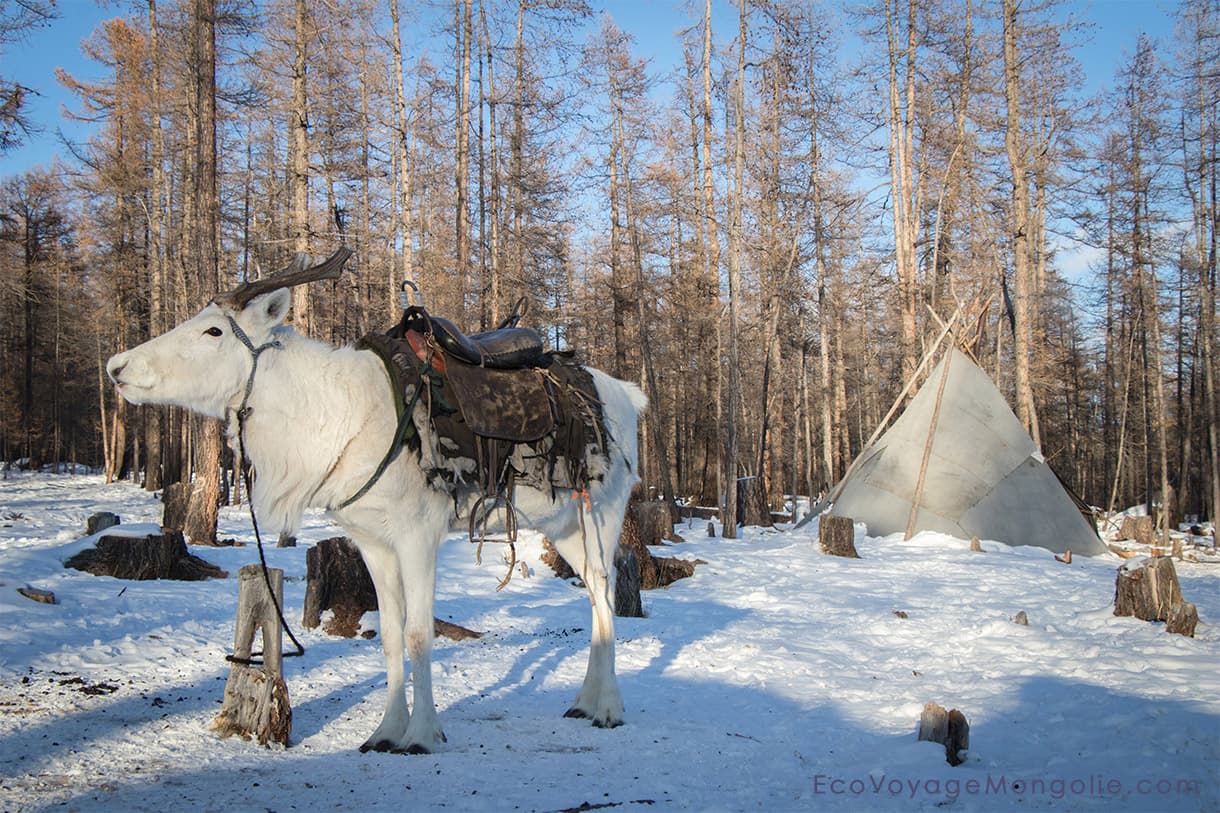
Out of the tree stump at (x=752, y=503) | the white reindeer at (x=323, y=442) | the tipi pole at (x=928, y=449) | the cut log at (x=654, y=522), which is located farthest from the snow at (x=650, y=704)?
the tree stump at (x=752, y=503)

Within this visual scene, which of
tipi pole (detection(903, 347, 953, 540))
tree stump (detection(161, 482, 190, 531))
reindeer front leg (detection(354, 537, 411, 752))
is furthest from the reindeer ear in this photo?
tipi pole (detection(903, 347, 953, 540))

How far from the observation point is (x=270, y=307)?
437cm

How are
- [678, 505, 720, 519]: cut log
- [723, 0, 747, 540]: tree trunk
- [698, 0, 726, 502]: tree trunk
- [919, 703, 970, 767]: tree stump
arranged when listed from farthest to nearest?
1. [678, 505, 720, 519]: cut log
2. [698, 0, 726, 502]: tree trunk
3. [723, 0, 747, 540]: tree trunk
4. [919, 703, 970, 767]: tree stump

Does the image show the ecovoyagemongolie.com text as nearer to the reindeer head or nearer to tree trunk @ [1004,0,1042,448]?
the reindeer head

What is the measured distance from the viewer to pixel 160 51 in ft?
81.7

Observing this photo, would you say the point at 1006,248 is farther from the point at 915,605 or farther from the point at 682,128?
the point at 915,605

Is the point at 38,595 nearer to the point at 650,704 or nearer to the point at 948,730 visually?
the point at 650,704

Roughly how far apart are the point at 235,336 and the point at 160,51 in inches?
1029

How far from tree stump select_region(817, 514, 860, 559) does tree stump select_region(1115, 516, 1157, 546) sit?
399 inches

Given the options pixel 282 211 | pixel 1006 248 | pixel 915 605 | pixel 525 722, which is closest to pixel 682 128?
pixel 1006 248

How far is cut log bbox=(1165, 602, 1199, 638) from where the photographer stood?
25.6 ft

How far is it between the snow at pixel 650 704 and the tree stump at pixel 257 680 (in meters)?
0.11

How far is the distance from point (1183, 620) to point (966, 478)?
8952mm

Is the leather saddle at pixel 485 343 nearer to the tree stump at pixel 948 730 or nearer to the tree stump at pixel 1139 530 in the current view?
the tree stump at pixel 948 730
